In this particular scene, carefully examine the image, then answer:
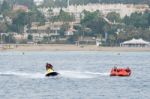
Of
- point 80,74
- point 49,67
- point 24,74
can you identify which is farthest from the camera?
point 24,74

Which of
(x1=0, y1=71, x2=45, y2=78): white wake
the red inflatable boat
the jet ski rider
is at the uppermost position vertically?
the jet ski rider

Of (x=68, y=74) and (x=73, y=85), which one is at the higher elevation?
(x=73, y=85)

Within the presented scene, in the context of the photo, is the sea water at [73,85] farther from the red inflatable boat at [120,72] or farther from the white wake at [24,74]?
the red inflatable boat at [120,72]

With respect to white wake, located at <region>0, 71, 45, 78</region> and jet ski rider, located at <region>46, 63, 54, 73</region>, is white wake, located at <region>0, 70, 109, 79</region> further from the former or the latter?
jet ski rider, located at <region>46, 63, 54, 73</region>

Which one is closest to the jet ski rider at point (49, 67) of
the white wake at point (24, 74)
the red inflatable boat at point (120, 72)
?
the white wake at point (24, 74)

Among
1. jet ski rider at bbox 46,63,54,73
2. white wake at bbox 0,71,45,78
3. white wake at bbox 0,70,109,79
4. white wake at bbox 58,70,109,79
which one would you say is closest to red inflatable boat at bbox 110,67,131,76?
white wake at bbox 0,70,109,79

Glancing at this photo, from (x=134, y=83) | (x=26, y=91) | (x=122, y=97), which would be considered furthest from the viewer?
(x=134, y=83)

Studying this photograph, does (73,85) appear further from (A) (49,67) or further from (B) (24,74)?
(B) (24,74)

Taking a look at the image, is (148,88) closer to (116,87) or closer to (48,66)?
(116,87)

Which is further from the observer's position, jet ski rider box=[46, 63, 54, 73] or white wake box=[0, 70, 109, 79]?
white wake box=[0, 70, 109, 79]

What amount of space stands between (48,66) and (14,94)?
15.1m

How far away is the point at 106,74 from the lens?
105 meters

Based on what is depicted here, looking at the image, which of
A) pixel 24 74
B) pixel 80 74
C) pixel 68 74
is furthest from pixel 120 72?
pixel 24 74

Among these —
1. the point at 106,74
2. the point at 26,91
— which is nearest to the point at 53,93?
the point at 26,91
